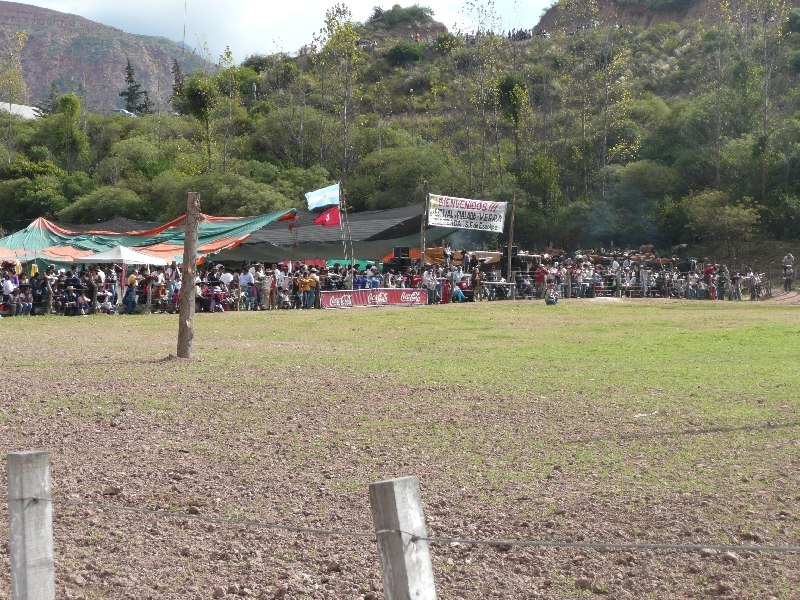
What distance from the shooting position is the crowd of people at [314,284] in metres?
30.8

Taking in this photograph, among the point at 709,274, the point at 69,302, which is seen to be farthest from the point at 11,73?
the point at 709,274

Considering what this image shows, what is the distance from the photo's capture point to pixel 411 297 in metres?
36.4

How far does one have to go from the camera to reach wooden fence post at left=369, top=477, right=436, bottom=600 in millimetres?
3205

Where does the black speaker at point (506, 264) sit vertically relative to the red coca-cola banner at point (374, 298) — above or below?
above

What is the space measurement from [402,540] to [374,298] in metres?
32.0

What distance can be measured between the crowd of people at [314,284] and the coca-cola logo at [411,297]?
85 cm

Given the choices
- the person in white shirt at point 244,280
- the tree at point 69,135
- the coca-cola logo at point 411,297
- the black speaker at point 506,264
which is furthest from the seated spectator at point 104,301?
the tree at point 69,135

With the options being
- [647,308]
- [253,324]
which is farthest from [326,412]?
[647,308]

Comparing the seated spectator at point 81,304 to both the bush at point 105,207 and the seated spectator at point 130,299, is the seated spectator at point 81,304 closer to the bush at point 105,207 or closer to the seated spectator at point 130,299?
the seated spectator at point 130,299

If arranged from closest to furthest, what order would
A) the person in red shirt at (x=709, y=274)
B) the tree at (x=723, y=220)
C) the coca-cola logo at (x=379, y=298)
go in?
the coca-cola logo at (x=379, y=298) < the person in red shirt at (x=709, y=274) < the tree at (x=723, y=220)

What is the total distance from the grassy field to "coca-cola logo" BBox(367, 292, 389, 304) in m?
16.3

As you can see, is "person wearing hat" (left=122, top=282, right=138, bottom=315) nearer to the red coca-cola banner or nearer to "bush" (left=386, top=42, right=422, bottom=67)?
the red coca-cola banner

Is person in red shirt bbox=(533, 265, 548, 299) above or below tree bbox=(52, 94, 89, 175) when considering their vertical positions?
below

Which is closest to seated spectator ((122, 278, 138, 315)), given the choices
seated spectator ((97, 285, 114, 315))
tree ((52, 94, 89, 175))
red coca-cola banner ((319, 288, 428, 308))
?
seated spectator ((97, 285, 114, 315))
